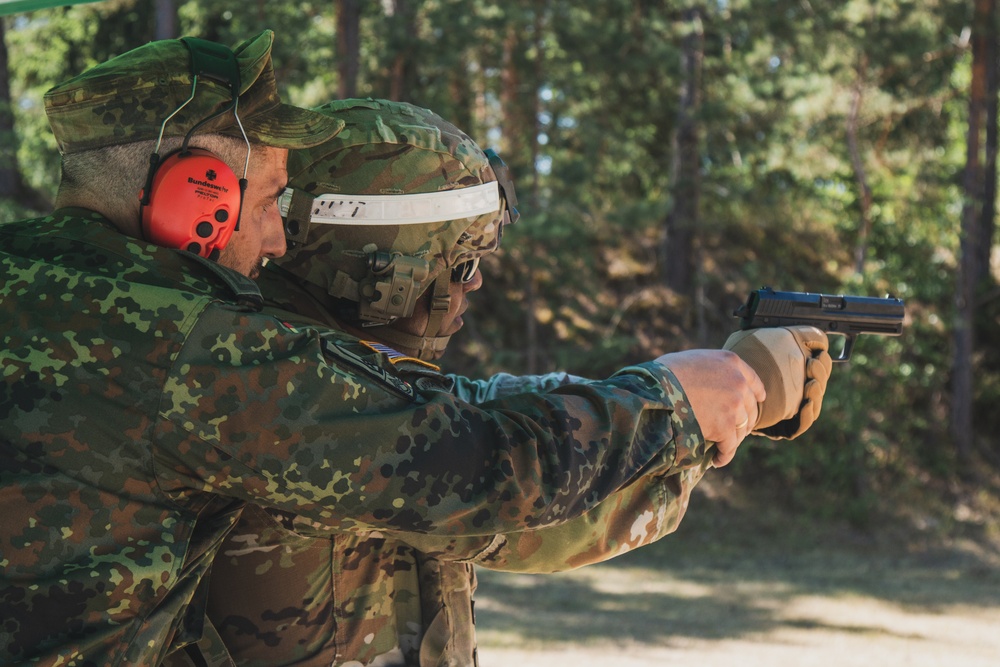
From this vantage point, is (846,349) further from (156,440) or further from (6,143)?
(6,143)

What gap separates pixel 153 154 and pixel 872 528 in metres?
12.1

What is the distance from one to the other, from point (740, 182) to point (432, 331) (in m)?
12.5

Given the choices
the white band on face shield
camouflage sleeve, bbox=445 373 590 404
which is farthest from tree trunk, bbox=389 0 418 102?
the white band on face shield

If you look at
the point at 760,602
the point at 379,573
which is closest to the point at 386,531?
the point at 379,573

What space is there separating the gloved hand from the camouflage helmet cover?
773 millimetres

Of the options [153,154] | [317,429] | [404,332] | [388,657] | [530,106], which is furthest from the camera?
[530,106]

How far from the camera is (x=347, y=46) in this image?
12555 millimetres

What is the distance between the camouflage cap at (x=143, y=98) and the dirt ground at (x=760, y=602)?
234 inches

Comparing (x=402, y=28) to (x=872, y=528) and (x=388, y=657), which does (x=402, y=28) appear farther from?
(x=388, y=657)

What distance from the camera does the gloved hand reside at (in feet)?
7.55

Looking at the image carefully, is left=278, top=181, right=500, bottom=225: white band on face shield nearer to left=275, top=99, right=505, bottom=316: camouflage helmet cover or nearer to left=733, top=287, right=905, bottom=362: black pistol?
left=275, top=99, right=505, bottom=316: camouflage helmet cover

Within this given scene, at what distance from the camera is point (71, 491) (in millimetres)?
1676

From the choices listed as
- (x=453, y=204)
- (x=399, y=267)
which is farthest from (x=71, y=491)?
(x=453, y=204)

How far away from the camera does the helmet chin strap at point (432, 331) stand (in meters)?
2.66
